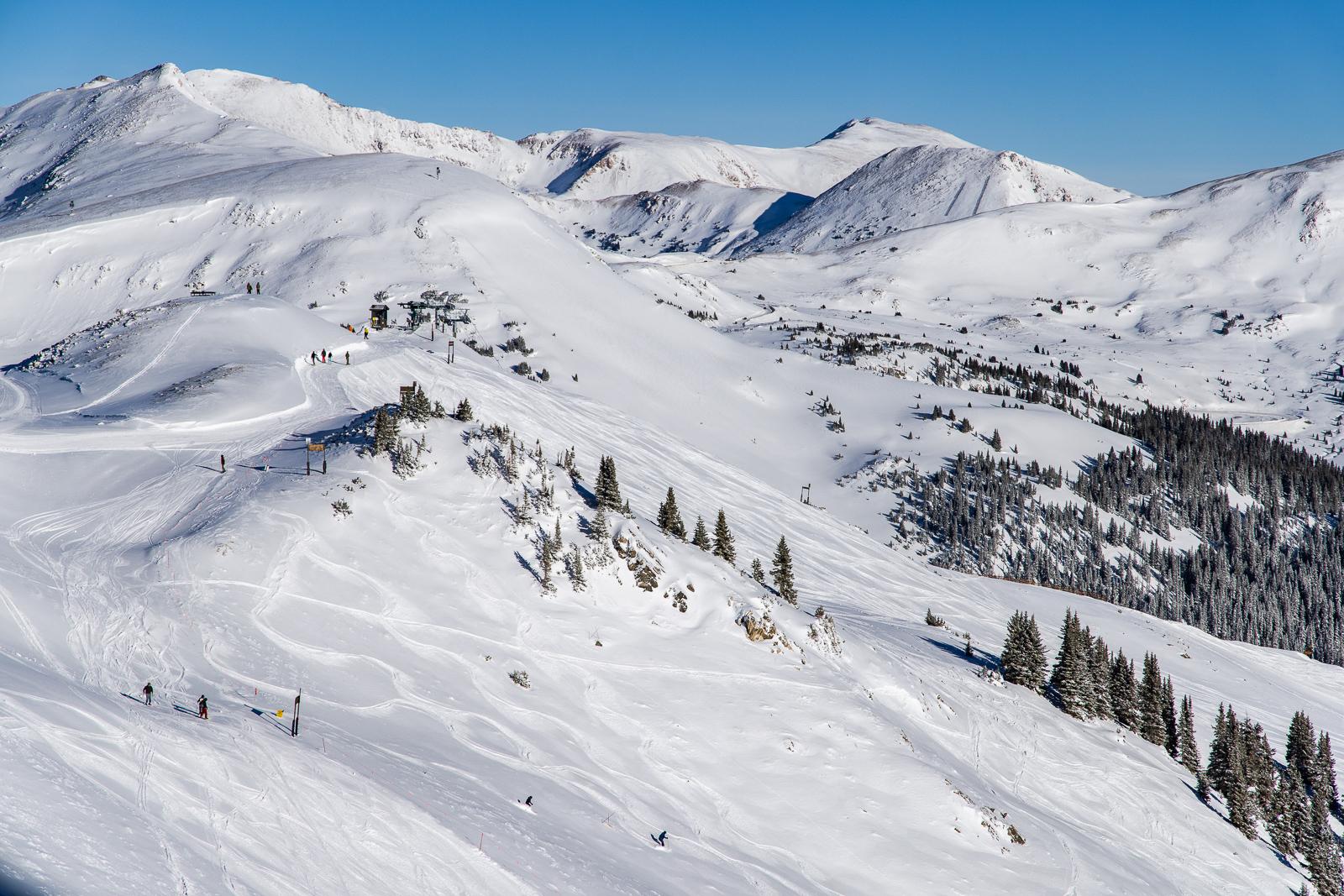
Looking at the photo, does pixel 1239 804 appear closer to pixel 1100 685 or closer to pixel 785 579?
pixel 1100 685

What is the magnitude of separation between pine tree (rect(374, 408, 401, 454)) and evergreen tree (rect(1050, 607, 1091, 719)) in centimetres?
4122

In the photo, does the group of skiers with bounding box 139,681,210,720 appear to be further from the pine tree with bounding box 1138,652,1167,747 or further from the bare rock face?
the pine tree with bounding box 1138,652,1167,747

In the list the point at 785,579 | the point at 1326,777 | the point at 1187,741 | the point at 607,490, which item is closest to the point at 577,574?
the point at 607,490

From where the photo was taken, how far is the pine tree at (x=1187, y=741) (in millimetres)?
57625

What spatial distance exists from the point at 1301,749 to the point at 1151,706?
14999 mm

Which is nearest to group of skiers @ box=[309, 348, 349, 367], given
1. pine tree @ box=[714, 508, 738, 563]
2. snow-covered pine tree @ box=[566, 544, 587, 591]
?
pine tree @ box=[714, 508, 738, 563]

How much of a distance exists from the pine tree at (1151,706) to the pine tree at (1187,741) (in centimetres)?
108

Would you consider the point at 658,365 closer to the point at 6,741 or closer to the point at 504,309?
the point at 504,309

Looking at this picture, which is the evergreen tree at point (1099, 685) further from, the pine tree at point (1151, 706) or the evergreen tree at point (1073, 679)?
the pine tree at point (1151, 706)

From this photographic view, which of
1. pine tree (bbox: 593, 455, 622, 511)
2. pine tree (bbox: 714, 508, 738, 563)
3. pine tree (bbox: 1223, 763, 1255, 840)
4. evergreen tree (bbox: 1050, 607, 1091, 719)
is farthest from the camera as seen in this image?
pine tree (bbox: 714, 508, 738, 563)

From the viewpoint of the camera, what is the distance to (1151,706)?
61938 millimetres

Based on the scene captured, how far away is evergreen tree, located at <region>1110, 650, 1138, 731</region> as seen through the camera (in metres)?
60.3

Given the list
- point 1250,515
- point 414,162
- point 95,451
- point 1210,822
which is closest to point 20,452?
point 95,451

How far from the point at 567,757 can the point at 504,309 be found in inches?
4291
